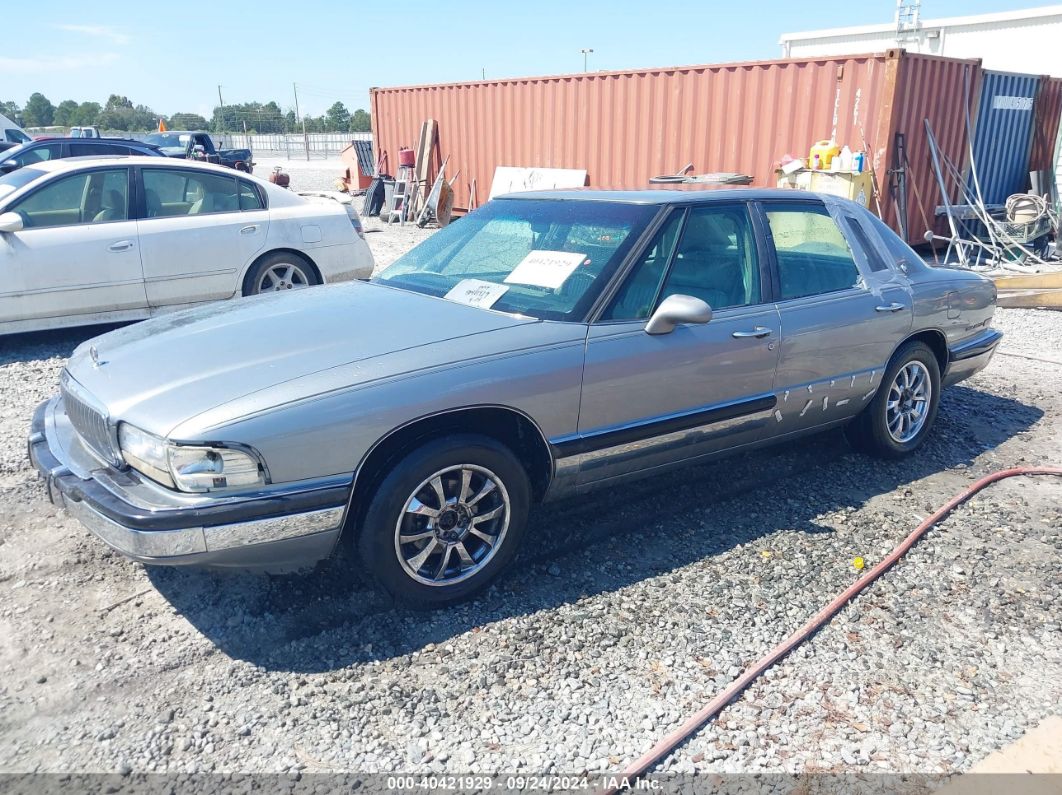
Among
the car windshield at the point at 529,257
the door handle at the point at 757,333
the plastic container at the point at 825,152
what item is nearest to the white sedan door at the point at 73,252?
the car windshield at the point at 529,257

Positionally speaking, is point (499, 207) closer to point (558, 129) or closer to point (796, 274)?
point (796, 274)

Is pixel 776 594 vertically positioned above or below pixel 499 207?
below

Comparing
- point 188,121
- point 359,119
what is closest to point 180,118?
point 188,121

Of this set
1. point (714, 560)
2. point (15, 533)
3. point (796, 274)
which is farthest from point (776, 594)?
point (15, 533)

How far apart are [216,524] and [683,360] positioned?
2.05 m

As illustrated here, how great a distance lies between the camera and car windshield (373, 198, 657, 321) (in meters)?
3.59

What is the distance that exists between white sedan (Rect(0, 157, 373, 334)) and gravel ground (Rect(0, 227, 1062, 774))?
260 centimetres

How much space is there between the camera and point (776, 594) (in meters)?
3.46

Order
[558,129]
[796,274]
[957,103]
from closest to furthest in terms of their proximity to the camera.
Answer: [796,274] → [957,103] → [558,129]

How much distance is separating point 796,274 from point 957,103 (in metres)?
9.41

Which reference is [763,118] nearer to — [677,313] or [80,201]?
[80,201]

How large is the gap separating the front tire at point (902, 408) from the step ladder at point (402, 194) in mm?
14163

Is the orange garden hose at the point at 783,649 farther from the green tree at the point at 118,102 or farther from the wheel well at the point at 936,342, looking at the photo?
the green tree at the point at 118,102

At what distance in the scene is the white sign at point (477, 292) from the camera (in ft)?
12.0
